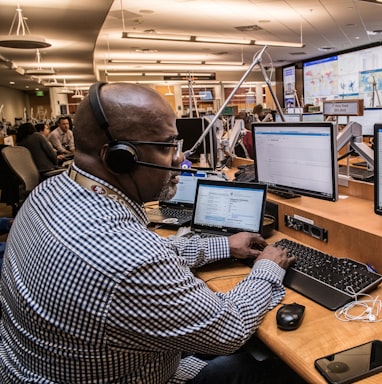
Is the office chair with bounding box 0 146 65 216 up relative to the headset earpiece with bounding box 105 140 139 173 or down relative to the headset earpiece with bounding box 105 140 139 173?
down

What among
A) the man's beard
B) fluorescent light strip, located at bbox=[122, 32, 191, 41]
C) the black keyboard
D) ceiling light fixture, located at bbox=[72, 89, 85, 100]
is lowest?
the black keyboard

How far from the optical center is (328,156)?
5.38 ft

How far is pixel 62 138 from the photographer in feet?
27.3

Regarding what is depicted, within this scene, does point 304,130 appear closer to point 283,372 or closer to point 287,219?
point 287,219

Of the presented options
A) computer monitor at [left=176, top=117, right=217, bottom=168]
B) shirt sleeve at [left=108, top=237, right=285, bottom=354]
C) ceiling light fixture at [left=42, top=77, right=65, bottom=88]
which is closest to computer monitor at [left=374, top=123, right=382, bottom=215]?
shirt sleeve at [left=108, top=237, right=285, bottom=354]

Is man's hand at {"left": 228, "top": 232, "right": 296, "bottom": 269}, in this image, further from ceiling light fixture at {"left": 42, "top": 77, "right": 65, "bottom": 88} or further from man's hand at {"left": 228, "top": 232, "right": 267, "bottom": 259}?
ceiling light fixture at {"left": 42, "top": 77, "right": 65, "bottom": 88}

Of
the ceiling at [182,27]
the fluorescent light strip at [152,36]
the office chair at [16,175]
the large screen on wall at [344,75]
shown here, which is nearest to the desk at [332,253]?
the ceiling at [182,27]

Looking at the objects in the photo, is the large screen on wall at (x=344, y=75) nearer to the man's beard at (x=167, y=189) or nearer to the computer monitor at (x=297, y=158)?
the computer monitor at (x=297, y=158)

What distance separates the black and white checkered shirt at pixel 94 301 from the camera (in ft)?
2.61

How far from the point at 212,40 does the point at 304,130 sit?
5.12 metres

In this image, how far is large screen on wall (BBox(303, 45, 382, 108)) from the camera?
35.1 ft

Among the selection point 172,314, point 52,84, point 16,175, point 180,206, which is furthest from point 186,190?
point 52,84

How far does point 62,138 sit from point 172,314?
26.3ft

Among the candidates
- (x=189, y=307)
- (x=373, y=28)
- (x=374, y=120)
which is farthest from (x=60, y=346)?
(x=373, y=28)
